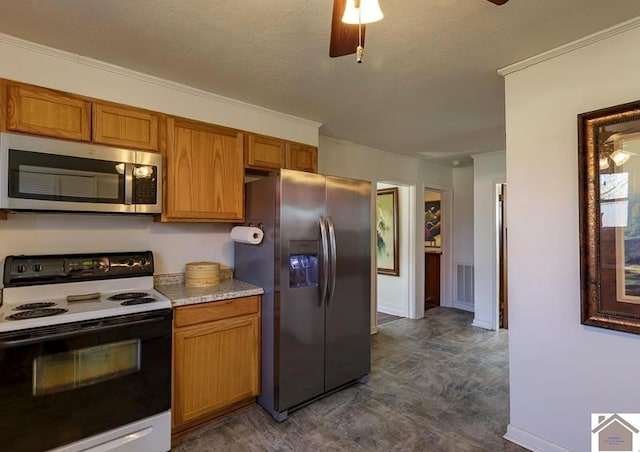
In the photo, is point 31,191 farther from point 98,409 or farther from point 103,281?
point 98,409

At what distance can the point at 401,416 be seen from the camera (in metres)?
2.38

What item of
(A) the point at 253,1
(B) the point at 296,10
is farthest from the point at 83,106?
(B) the point at 296,10

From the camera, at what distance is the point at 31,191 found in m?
1.85

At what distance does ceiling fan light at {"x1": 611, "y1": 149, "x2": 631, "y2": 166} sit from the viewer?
5.43 ft

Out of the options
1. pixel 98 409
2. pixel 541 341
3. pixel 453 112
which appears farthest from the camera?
pixel 453 112

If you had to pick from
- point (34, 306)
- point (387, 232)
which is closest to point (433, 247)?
point (387, 232)

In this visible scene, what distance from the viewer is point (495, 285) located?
4.40m

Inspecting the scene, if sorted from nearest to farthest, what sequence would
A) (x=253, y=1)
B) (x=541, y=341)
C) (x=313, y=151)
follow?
(x=253, y=1) → (x=541, y=341) → (x=313, y=151)

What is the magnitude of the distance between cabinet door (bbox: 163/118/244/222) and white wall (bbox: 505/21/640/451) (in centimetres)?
195

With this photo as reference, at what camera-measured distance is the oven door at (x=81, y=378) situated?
1.57 m

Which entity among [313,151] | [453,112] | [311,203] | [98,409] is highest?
[453,112]

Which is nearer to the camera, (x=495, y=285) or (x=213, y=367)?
(x=213, y=367)

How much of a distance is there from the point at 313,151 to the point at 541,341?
7.61 feet

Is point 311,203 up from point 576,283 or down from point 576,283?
up
